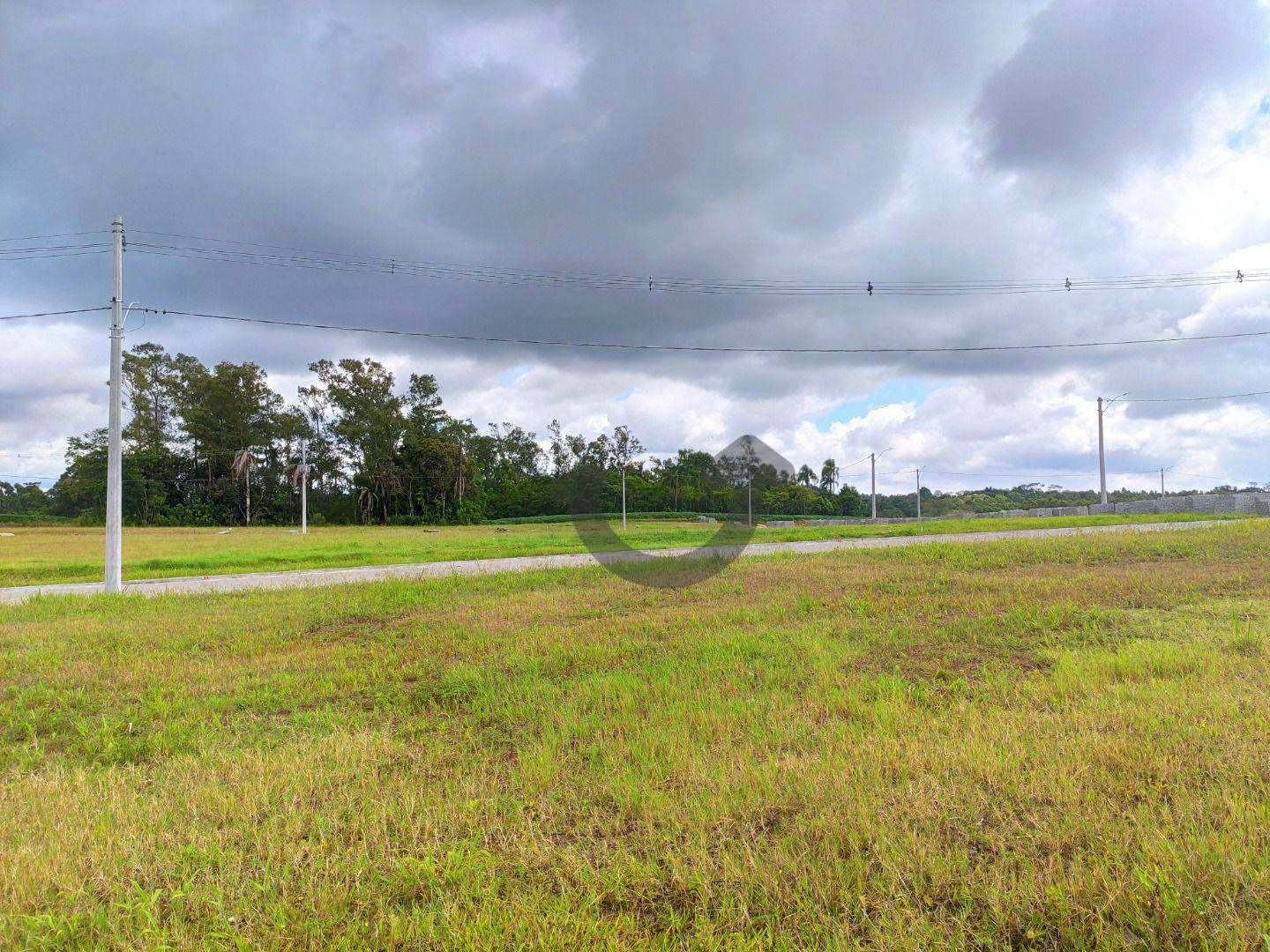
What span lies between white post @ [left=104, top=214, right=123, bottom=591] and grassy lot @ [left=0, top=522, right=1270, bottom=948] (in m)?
6.22

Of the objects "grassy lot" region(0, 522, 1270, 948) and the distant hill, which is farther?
the distant hill

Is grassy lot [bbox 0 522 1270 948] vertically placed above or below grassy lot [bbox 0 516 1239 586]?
above

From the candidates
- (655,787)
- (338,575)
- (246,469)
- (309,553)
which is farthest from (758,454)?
(246,469)

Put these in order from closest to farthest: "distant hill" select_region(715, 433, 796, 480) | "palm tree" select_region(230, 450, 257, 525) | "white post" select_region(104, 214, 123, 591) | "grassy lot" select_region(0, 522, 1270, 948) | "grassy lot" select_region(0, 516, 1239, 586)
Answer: "grassy lot" select_region(0, 522, 1270, 948), "distant hill" select_region(715, 433, 796, 480), "white post" select_region(104, 214, 123, 591), "grassy lot" select_region(0, 516, 1239, 586), "palm tree" select_region(230, 450, 257, 525)

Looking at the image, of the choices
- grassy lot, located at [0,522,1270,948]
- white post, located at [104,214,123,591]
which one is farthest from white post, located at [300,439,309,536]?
grassy lot, located at [0,522,1270,948]

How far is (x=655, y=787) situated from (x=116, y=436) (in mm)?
14970

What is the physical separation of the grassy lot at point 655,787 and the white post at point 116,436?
622 centimetres

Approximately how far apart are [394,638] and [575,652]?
8.41ft

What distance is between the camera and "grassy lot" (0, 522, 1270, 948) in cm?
242

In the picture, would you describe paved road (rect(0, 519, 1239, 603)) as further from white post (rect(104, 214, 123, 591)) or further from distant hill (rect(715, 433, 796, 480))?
distant hill (rect(715, 433, 796, 480))

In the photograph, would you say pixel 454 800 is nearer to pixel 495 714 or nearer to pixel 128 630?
pixel 495 714

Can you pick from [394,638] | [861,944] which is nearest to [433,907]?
[861,944]

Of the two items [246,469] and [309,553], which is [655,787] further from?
[246,469]

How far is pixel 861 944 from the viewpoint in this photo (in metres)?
2.26
